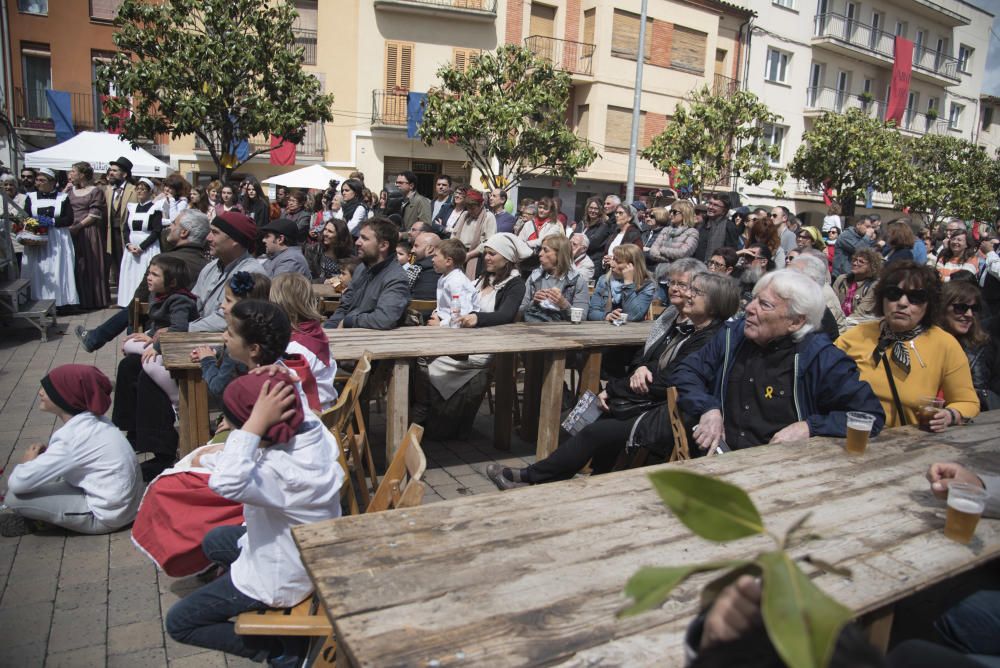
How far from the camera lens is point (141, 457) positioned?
4.61m

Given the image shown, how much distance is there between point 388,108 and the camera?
23.2 metres

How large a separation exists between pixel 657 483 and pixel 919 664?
75cm

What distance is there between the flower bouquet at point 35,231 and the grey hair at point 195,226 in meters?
4.50

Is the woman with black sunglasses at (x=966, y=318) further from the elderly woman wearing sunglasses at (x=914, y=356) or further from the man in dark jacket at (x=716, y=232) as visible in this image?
the man in dark jacket at (x=716, y=232)

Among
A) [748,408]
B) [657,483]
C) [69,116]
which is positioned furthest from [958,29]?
[657,483]

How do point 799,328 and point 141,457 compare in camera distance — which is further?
point 141,457

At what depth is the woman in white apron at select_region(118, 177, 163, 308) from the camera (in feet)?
28.7

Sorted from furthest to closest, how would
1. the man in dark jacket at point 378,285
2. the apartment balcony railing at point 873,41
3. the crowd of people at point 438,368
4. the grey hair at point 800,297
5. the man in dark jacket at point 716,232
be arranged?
the apartment balcony railing at point 873,41, the man in dark jacket at point 716,232, the man in dark jacket at point 378,285, the grey hair at point 800,297, the crowd of people at point 438,368

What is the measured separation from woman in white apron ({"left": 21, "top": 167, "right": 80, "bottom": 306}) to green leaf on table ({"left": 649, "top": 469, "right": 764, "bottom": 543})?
32.9 ft

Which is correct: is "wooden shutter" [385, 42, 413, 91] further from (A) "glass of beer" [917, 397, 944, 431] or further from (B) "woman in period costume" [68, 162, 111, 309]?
(A) "glass of beer" [917, 397, 944, 431]

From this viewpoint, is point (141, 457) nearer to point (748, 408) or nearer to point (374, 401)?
point (374, 401)

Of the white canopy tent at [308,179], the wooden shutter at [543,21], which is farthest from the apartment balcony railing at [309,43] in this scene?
the white canopy tent at [308,179]

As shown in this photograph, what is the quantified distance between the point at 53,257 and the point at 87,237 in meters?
0.52

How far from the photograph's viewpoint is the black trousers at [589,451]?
3.88 m
